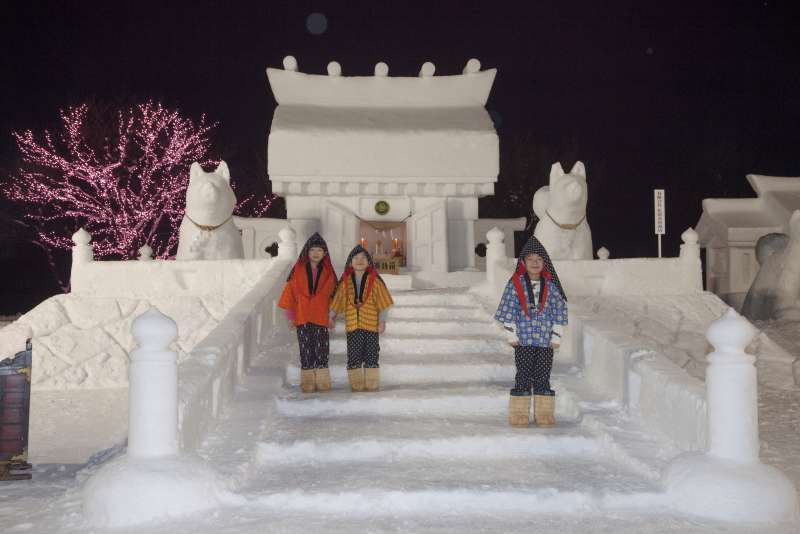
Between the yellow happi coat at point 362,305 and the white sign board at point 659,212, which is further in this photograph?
the white sign board at point 659,212

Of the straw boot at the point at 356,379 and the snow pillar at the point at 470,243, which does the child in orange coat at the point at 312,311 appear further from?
the snow pillar at the point at 470,243

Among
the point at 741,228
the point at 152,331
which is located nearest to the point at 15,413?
the point at 152,331

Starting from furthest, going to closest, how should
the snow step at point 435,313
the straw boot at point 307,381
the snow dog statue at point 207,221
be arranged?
the snow dog statue at point 207,221 < the snow step at point 435,313 < the straw boot at point 307,381

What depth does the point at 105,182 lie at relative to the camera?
993 inches

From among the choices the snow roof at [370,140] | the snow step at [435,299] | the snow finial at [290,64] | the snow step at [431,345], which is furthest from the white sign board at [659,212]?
the snow finial at [290,64]

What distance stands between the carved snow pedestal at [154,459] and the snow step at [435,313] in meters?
5.14

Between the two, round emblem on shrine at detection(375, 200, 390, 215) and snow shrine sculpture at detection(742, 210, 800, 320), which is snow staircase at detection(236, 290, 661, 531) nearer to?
round emblem on shrine at detection(375, 200, 390, 215)

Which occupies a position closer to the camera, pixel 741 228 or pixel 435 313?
pixel 435 313

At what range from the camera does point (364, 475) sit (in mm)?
4938

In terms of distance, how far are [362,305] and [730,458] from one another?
3419 mm

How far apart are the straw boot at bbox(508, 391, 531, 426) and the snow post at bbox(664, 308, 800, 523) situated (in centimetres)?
142

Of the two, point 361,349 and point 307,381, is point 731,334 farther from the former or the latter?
point 307,381

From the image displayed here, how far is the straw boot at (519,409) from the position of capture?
5863mm

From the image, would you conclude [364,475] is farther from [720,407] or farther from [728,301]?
[728,301]
